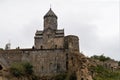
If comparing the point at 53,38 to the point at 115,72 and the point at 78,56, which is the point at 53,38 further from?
the point at 115,72

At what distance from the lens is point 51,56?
58219 millimetres

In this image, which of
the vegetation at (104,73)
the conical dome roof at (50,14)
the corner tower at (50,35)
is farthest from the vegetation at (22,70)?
the conical dome roof at (50,14)

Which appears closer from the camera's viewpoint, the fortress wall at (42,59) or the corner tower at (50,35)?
the fortress wall at (42,59)

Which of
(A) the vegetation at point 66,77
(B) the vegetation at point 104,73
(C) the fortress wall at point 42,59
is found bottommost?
(A) the vegetation at point 66,77

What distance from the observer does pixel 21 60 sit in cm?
5934

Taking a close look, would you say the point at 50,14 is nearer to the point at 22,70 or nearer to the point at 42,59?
the point at 42,59

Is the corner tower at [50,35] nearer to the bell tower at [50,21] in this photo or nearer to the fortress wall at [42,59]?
the bell tower at [50,21]

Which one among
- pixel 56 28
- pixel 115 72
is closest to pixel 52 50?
pixel 56 28

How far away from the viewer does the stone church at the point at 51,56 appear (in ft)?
183

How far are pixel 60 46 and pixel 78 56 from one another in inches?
228

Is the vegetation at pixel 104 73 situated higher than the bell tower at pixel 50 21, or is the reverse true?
the bell tower at pixel 50 21

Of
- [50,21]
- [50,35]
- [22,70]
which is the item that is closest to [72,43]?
[50,35]

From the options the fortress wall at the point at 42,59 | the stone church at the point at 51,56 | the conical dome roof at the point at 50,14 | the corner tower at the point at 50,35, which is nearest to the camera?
the stone church at the point at 51,56

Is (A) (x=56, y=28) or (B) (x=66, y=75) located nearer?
(B) (x=66, y=75)
